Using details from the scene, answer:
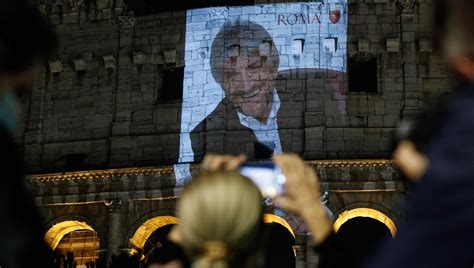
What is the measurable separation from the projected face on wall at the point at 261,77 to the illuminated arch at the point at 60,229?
375 cm

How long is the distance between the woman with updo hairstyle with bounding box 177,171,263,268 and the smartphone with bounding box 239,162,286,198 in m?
0.36

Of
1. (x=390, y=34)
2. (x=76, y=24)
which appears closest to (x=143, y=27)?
(x=76, y=24)

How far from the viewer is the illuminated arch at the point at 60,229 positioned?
26.9 metres

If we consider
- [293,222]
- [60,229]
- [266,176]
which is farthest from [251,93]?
[266,176]

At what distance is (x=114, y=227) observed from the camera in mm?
25812

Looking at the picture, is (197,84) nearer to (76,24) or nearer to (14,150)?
(76,24)

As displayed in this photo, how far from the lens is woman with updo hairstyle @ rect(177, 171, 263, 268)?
2861 millimetres

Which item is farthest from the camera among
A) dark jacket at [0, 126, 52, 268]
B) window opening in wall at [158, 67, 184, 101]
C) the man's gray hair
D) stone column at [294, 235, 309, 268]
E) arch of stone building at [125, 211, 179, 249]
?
window opening in wall at [158, 67, 184, 101]

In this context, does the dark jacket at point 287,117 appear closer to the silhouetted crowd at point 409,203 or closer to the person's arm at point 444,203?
the silhouetted crowd at point 409,203

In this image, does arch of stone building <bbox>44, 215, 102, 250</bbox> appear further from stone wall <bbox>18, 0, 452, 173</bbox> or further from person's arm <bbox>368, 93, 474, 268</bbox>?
person's arm <bbox>368, 93, 474, 268</bbox>

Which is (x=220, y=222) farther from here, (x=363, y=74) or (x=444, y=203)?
(x=363, y=74)

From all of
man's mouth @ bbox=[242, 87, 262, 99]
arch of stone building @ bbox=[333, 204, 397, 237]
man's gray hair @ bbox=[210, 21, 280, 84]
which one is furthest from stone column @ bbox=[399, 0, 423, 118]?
man's mouth @ bbox=[242, 87, 262, 99]

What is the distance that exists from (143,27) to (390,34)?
7320 mm

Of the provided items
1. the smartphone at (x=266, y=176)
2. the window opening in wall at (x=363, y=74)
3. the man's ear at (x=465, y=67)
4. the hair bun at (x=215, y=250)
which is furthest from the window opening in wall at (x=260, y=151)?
the man's ear at (x=465, y=67)
